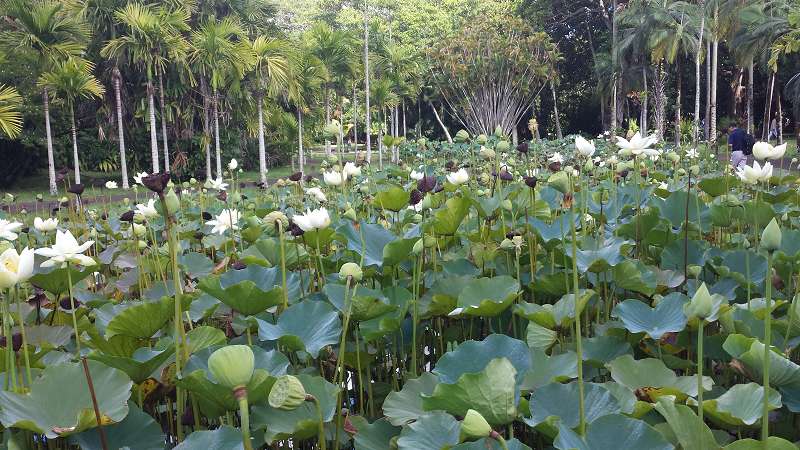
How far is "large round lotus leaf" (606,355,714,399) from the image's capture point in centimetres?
92

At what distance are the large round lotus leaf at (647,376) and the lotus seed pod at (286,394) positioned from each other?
0.48m

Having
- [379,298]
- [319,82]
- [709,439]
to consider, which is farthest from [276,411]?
[319,82]

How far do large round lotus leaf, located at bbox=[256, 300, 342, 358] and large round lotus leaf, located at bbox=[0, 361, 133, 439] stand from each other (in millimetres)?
239

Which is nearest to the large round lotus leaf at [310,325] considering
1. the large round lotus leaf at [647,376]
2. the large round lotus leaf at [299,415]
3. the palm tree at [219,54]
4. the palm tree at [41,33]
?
the large round lotus leaf at [299,415]

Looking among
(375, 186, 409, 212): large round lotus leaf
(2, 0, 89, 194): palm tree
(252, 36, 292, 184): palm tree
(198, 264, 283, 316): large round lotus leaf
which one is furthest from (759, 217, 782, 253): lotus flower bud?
(252, 36, 292, 184): palm tree

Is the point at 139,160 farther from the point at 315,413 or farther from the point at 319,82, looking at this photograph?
the point at 315,413

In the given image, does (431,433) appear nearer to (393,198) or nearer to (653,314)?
(653,314)

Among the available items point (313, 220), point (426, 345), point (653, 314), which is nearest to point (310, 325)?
point (313, 220)

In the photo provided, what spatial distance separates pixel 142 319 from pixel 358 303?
332 millimetres

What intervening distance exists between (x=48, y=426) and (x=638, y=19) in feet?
68.3

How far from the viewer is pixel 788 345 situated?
1015mm

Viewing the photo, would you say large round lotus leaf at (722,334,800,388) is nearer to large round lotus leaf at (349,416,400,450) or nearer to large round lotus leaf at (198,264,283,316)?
large round lotus leaf at (349,416,400,450)

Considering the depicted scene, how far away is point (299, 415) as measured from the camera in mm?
873

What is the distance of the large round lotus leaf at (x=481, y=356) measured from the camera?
0.90 metres
